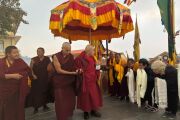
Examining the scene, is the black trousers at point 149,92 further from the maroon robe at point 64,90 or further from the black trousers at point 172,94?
the maroon robe at point 64,90

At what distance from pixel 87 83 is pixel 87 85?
0.05 metres

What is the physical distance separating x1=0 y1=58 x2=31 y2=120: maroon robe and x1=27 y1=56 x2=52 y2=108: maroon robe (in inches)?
68.8

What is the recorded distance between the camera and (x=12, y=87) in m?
7.48

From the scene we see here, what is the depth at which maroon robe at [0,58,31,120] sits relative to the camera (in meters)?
7.43

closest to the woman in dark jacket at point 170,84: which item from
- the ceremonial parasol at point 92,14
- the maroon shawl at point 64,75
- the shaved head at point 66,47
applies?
the maroon shawl at point 64,75

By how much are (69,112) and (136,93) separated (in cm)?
230

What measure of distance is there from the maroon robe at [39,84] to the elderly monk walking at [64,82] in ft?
4.88

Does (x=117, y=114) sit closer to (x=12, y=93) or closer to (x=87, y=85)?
(x=87, y=85)

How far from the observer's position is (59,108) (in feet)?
25.7

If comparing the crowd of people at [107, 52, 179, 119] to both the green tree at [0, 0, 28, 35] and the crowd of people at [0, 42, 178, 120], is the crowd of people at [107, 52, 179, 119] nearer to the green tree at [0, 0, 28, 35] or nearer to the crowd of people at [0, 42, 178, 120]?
the crowd of people at [0, 42, 178, 120]

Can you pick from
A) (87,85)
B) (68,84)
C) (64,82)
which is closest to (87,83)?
(87,85)

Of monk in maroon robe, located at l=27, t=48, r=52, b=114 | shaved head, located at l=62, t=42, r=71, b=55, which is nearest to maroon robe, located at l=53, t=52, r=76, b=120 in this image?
shaved head, located at l=62, t=42, r=71, b=55

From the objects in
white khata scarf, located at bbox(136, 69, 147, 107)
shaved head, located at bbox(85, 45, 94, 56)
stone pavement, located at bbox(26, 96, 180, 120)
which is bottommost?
stone pavement, located at bbox(26, 96, 180, 120)

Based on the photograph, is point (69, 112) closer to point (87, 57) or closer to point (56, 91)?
point (56, 91)
